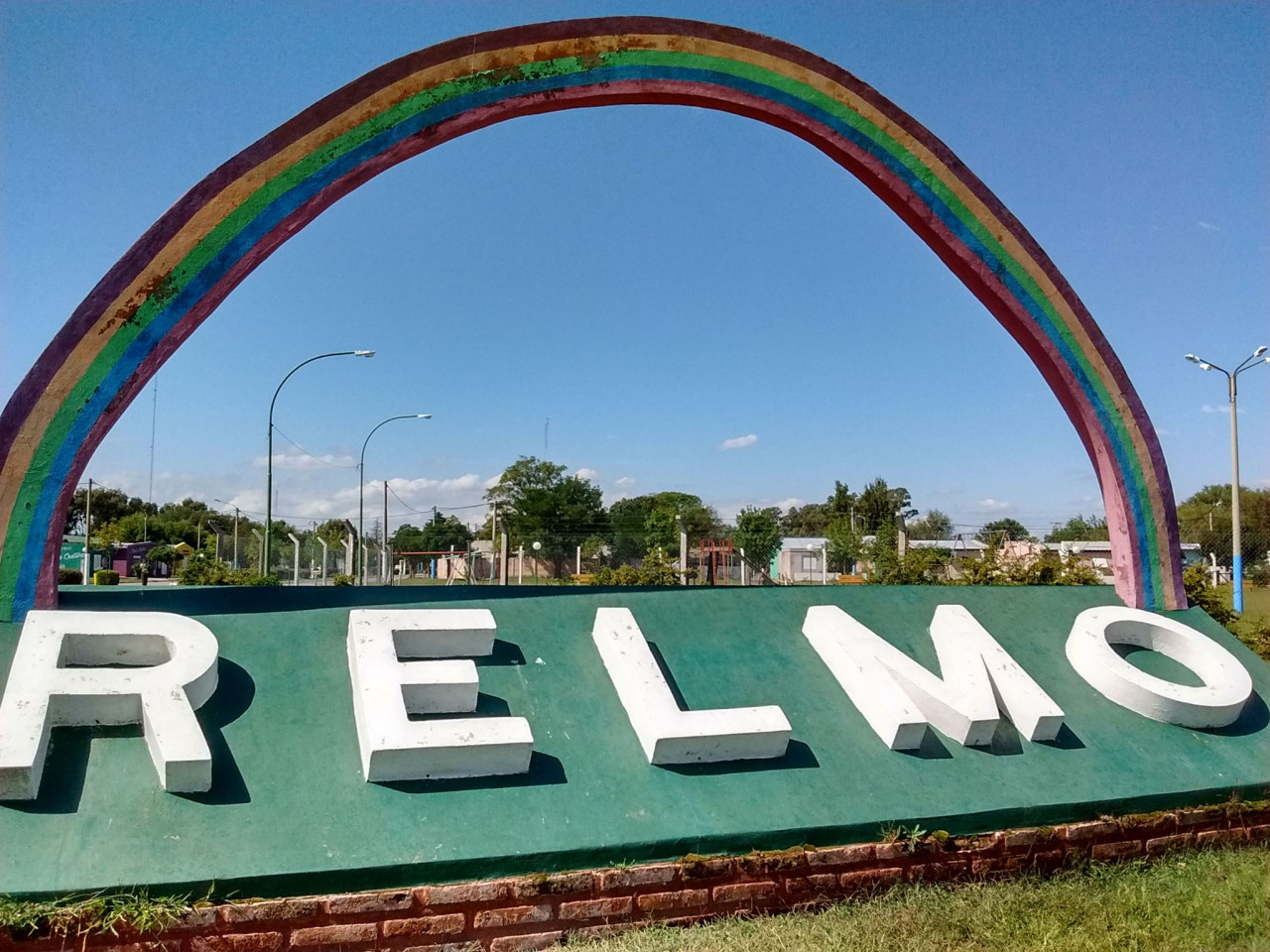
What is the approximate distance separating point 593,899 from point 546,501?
51867 millimetres

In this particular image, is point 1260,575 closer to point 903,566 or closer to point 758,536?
point 758,536

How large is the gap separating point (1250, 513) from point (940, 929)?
47725 millimetres

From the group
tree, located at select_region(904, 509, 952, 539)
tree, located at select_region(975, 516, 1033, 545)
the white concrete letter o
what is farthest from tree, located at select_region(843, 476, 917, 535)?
the white concrete letter o

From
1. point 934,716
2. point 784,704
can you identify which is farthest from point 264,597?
point 934,716

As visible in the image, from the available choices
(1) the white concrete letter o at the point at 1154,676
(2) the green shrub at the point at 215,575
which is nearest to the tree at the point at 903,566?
(1) the white concrete letter o at the point at 1154,676

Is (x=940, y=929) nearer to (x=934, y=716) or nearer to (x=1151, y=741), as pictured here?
(x=934, y=716)

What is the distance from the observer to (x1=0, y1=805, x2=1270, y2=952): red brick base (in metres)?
3.81

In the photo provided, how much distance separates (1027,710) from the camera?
584cm

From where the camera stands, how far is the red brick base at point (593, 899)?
381cm

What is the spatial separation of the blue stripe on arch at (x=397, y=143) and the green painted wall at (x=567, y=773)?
42.3 inches

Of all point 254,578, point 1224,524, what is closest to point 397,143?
point 254,578

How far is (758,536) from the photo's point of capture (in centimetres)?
4122

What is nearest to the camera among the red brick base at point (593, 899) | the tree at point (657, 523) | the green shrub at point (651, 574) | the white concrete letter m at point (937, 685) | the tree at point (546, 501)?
the red brick base at point (593, 899)

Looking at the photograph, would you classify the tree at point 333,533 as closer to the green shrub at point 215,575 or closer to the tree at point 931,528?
the green shrub at point 215,575
